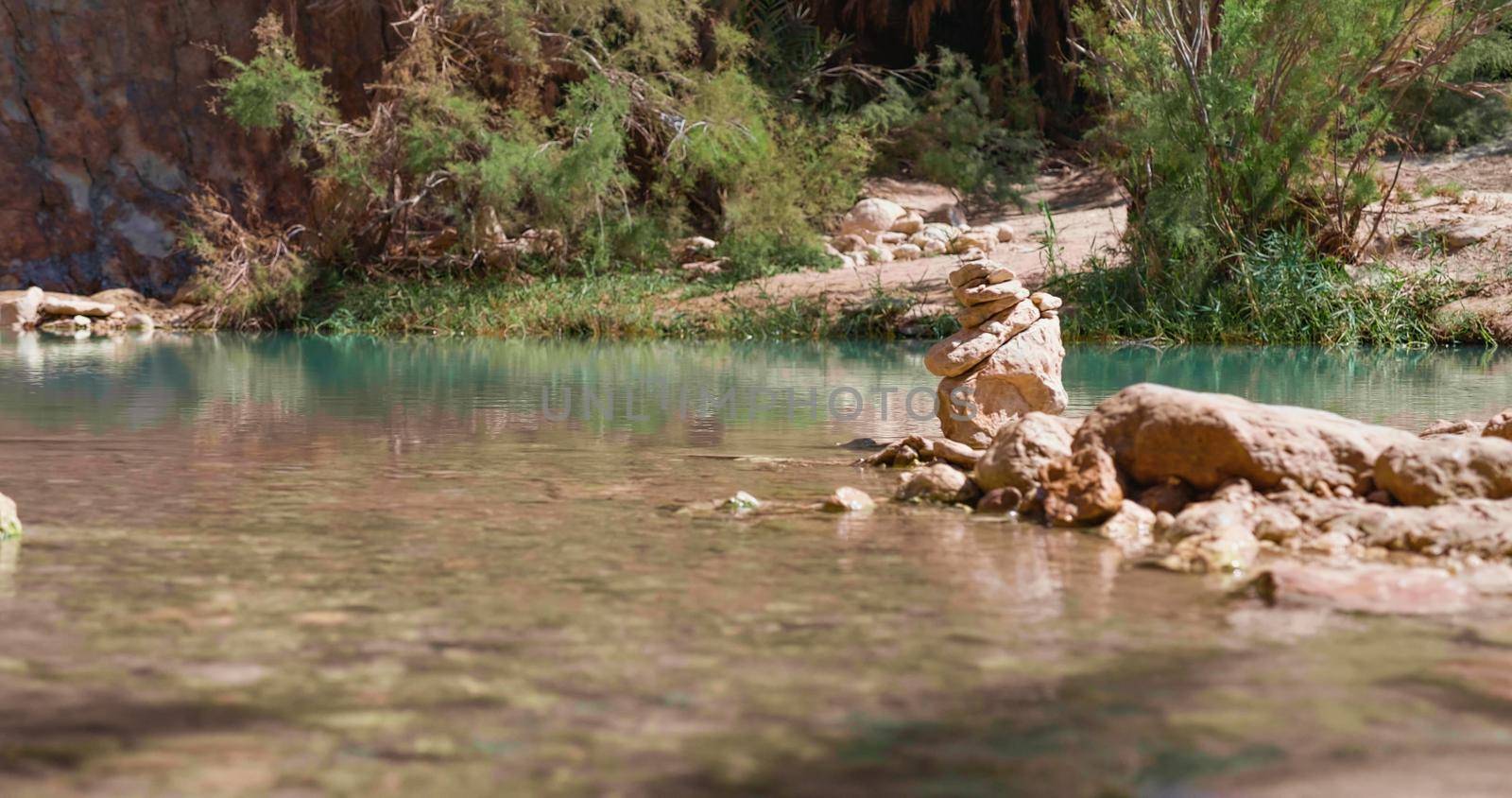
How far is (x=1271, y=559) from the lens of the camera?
4.82 meters

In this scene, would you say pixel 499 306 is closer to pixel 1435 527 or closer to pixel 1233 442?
pixel 1233 442

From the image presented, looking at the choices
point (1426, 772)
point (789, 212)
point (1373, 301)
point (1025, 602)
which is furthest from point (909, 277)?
point (1426, 772)

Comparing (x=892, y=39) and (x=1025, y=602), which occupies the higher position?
(x=892, y=39)

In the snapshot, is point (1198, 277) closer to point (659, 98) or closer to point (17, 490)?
point (659, 98)

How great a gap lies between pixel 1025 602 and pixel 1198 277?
14.3m

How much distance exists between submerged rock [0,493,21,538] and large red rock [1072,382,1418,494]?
375 centimetres

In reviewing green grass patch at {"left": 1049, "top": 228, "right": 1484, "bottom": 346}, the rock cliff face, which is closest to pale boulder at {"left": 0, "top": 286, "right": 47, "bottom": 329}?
the rock cliff face

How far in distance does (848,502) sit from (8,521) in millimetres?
2898

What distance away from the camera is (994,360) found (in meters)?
7.81

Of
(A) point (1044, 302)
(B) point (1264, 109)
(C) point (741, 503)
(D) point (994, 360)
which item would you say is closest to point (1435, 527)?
(C) point (741, 503)

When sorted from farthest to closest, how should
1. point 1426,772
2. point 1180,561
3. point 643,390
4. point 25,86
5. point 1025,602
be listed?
point 25,86, point 643,390, point 1180,561, point 1025,602, point 1426,772

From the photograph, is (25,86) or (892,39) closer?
(25,86)

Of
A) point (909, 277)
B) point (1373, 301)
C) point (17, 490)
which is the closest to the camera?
point (17, 490)

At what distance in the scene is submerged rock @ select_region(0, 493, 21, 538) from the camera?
16.3 feet
